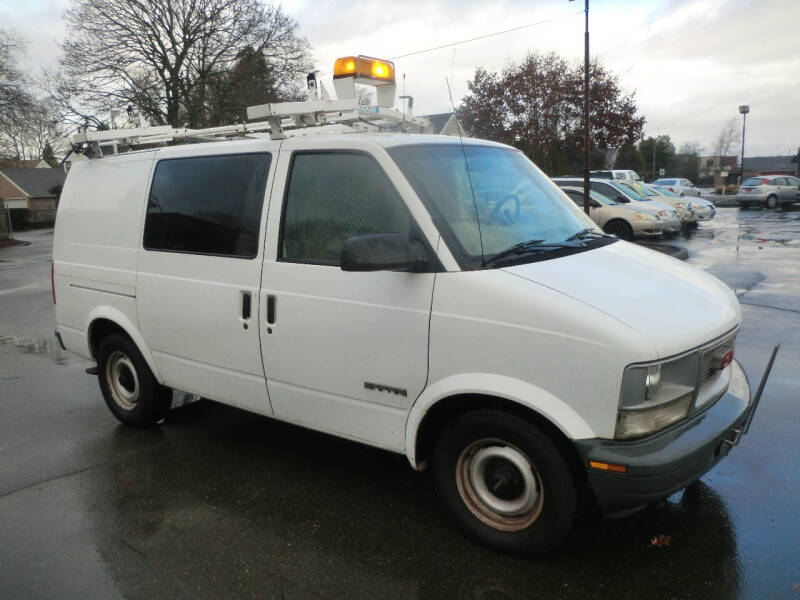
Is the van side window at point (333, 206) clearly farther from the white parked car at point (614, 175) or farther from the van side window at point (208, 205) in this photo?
the white parked car at point (614, 175)

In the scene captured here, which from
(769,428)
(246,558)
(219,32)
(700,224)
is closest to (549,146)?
(700,224)

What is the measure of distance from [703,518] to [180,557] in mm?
2739

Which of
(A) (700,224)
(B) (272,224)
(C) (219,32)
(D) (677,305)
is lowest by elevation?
(A) (700,224)

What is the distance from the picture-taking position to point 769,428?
4.48 m

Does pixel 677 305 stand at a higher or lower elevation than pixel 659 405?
higher

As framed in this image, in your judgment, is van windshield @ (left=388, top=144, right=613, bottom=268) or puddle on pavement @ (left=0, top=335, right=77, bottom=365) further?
puddle on pavement @ (left=0, top=335, right=77, bottom=365)

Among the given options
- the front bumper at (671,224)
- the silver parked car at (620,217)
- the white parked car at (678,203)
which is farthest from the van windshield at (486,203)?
the white parked car at (678,203)

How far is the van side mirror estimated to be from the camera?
111 inches

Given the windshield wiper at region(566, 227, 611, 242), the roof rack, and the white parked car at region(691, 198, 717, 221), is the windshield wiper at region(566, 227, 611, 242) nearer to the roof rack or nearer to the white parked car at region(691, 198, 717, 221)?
Answer: the roof rack

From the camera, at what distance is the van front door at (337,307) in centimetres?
311

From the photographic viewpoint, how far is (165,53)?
1191 inches

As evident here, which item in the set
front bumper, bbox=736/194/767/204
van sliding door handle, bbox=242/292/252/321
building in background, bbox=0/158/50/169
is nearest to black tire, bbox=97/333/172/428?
van sliding door handle, bbox=242/292/252/321

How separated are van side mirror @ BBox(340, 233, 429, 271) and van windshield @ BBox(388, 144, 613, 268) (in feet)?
0.75

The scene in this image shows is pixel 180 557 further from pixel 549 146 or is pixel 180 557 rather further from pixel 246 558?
pixel 549 146
